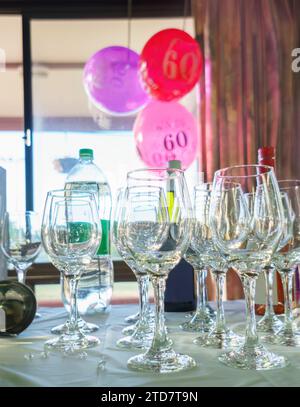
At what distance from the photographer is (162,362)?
61cm

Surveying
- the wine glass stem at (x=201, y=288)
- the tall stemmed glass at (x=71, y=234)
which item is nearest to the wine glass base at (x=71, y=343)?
the tall stemmed glass at (x=71, y=234)

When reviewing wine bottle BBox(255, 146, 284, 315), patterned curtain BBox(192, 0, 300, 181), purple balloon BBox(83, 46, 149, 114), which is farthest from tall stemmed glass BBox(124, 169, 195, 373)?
patterned curtain BBox(192, 0, 300, 181)

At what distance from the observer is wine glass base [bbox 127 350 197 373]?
0.60 m

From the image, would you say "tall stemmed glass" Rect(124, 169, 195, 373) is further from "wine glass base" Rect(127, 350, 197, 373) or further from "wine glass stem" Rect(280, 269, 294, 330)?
"wine glass stem" Rect(280, 269, 294, 330)

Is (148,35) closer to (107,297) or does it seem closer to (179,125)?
(179,125)

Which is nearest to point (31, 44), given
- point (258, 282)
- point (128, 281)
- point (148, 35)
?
point (148, 35)

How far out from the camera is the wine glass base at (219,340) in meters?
0.72

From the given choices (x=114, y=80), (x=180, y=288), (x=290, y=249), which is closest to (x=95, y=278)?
(x=180, y=288)

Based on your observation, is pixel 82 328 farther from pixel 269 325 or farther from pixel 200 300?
pixel 269 325

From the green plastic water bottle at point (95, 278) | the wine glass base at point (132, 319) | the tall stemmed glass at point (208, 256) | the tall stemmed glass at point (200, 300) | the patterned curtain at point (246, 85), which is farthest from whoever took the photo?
the patterned curtain at point (246, 85)

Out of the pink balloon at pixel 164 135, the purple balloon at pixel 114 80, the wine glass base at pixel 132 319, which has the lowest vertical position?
the wine glass base at pixel 132 319

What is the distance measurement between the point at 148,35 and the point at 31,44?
0.76m

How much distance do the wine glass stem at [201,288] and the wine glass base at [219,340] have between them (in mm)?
136

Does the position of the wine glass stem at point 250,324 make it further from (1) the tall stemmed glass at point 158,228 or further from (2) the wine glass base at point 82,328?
(2) the wine glass base at point 82,328
